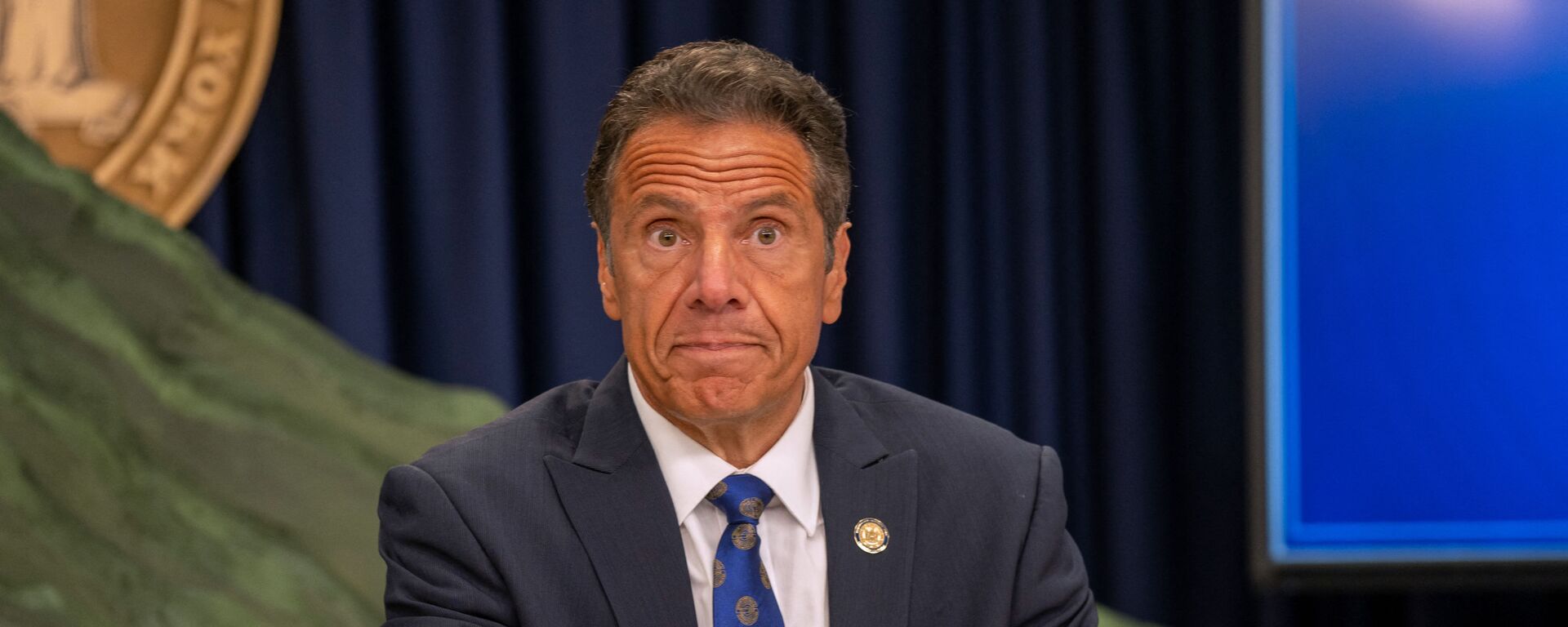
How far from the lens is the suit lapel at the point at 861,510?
4.56 feet

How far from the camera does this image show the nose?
4.37ft

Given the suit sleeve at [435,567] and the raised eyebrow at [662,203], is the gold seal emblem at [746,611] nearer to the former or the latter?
the suit sleeve at [435,567]

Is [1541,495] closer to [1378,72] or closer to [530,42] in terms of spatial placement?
[1378,72]

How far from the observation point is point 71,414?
8.64 ft

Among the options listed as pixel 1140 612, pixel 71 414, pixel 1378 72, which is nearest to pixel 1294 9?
pixel 1378 72

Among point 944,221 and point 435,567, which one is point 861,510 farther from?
point 944,221

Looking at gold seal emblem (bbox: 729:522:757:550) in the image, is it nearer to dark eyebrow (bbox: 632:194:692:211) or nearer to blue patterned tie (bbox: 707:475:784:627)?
blue patterned tie (bbox: 707:475:784:627)

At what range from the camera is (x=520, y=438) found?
4.69 feet

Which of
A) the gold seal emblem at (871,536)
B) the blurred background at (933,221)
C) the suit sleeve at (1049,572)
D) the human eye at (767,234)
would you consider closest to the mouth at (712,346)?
the human eye at (767,234)

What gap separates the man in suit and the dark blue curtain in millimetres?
1459

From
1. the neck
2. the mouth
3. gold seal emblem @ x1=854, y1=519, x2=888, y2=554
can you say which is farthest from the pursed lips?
gold seal emblem @ x1=854, y1=519, x2=888, y2=554

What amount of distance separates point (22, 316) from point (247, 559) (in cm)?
59

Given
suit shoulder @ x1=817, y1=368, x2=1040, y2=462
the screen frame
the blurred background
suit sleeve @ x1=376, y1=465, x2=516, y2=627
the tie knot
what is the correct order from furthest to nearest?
the blurred background, the screen frame, suit shoulder @ x1=817, y1=368, x2=1040, y2=462, the tie knot, suit sleeve @ x1=376, y1=465, x2=516, y2=627

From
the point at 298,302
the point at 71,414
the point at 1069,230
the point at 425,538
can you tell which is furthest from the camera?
the point at 1069,230
